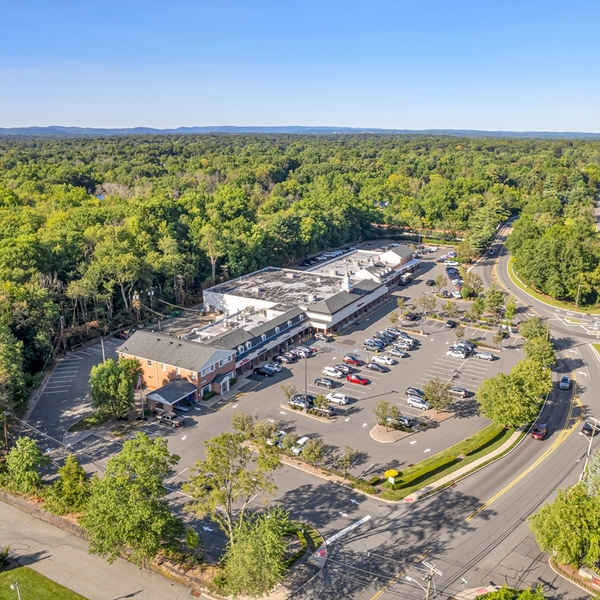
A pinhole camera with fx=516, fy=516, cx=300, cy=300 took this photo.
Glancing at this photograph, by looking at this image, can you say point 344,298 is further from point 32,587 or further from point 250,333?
point 32,587

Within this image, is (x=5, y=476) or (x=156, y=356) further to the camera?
(x=156, y=356)

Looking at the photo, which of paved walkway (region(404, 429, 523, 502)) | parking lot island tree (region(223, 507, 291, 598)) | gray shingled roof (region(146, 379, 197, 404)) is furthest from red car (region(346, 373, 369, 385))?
parking lot island tree (region(223, 507, 291, 598))

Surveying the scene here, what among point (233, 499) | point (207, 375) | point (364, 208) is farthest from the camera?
point (364, 208)

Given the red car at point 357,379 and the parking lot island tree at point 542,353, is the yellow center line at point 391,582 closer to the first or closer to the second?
the red car at point 357,379

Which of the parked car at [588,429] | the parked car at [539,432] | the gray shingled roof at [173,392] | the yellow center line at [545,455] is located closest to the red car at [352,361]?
the gray shingled roof at [173,392]

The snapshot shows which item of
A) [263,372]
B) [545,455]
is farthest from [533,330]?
[263,372]

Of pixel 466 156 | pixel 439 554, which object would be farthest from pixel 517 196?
pixel 439 554

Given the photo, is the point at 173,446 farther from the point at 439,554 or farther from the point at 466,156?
the point at 466,156
